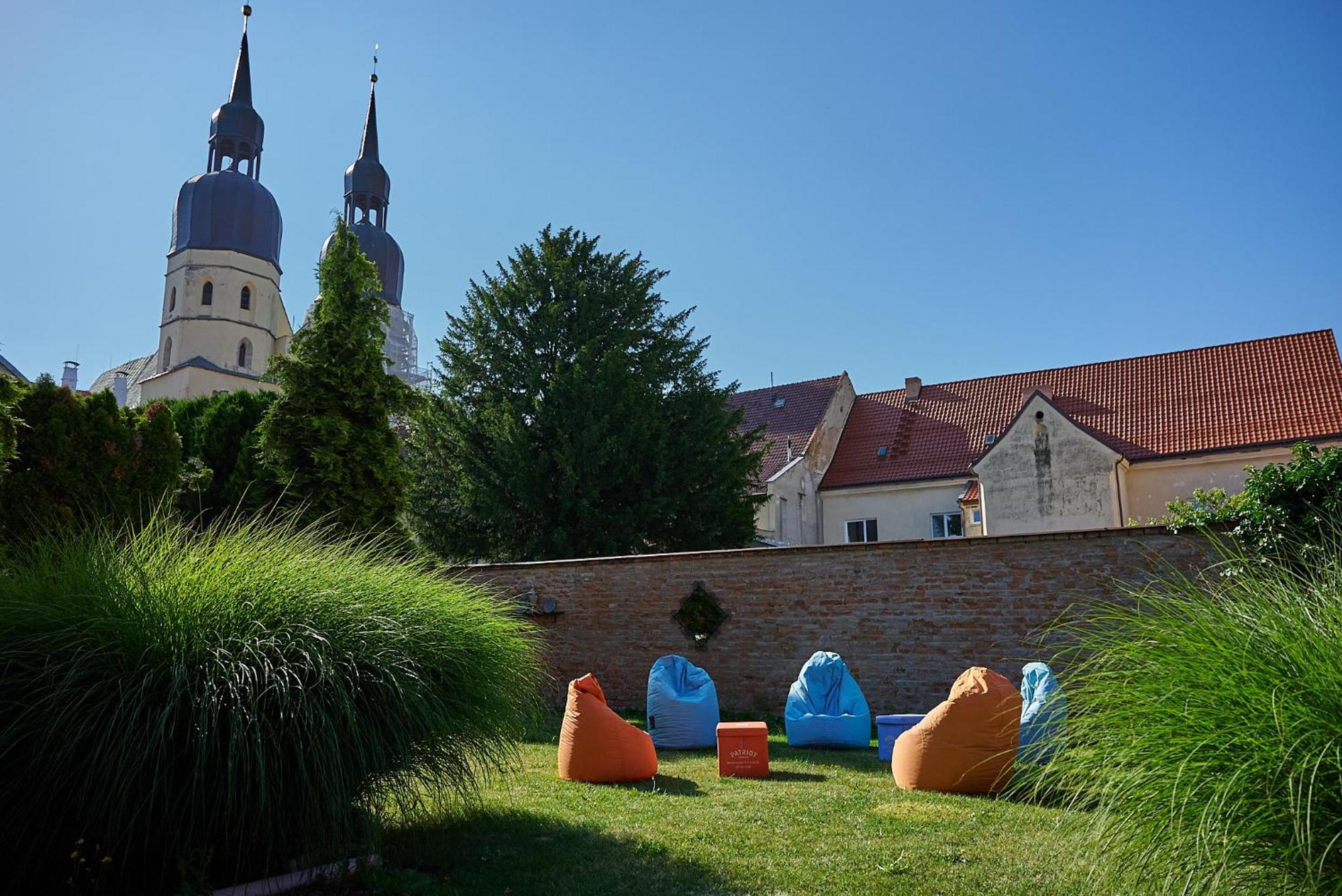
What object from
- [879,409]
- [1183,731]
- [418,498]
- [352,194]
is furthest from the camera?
[352,194]

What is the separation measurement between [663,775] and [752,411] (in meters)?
26.3

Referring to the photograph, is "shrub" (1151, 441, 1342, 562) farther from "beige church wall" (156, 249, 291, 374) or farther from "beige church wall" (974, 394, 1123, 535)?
"beige church wall" (156, 249, 291, 374)

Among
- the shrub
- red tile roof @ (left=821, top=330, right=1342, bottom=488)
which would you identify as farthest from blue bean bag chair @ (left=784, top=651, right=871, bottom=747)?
red tile roof @ (left=821, top=330, right=1342, bottom=488)

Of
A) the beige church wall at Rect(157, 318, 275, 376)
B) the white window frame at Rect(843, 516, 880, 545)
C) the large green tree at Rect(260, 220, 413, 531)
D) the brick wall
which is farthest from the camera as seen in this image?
the beige church wall at Rect(157, 318, 275, 376)

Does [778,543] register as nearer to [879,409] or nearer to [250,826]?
[879,409]

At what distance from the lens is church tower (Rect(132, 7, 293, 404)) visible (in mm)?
48844

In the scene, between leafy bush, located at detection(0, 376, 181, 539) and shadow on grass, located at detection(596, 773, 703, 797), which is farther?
leafy bush, located at detection(0, 376, 181, 539)

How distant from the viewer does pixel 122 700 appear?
415cm

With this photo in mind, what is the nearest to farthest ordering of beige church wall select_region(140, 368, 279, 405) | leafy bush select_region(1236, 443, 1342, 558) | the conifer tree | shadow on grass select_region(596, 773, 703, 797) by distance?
shadow on grass select_region(596, 773, 703, 797)
the conifer tree
leafy bush select_region(1236, 443, 1342, 558)
beige church wall select_region(140, 368, 279, 405)

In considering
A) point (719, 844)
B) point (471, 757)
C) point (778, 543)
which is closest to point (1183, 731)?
point (719, 844)

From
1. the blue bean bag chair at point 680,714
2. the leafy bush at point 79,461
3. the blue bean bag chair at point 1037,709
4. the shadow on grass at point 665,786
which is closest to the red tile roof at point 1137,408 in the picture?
the blue bean bag chair at point 680,714

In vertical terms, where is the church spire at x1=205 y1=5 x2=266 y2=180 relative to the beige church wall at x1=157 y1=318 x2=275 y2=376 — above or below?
above

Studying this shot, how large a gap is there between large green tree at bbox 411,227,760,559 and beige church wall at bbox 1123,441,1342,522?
36.9 feet

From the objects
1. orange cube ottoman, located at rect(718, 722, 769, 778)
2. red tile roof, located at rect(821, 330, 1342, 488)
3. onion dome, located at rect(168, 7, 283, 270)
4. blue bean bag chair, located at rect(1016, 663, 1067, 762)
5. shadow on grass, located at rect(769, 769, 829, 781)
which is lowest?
shadow on grass, located at rect(769, 769, 829, 781)
